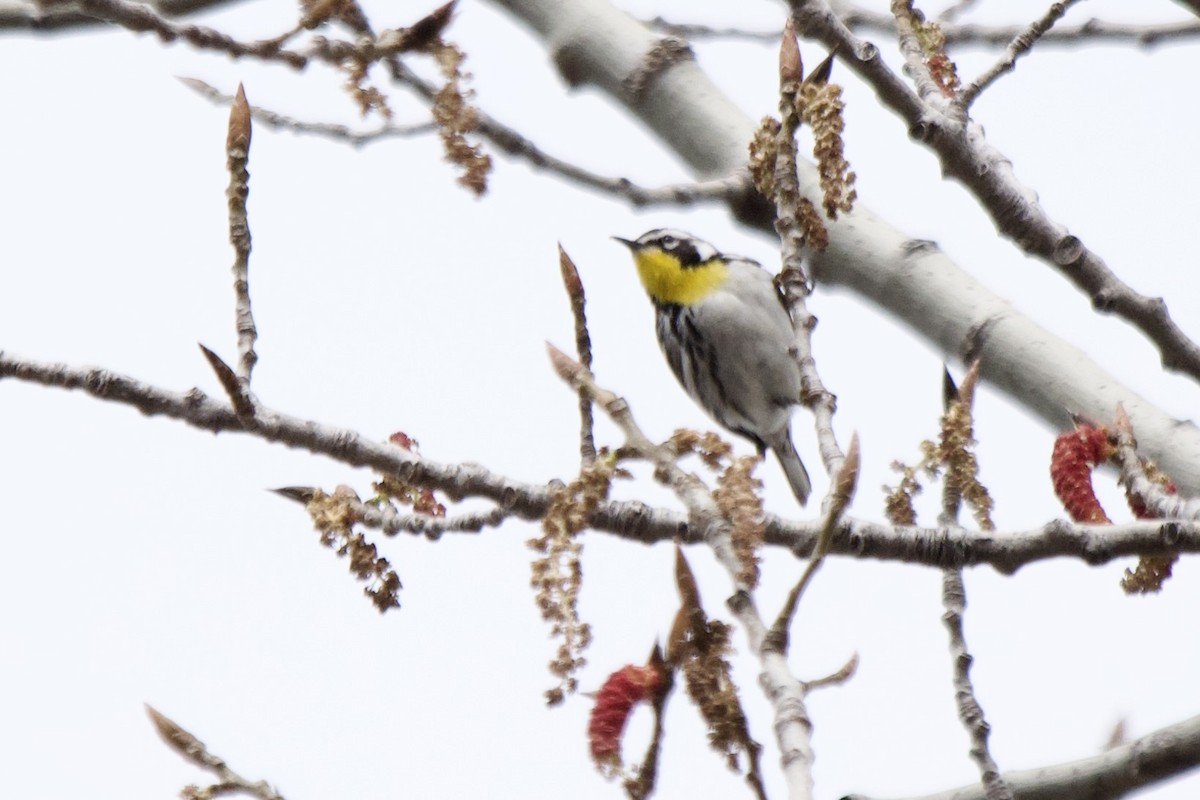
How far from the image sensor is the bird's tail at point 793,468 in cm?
733

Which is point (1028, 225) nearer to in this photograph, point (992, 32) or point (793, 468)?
point (992, 32)

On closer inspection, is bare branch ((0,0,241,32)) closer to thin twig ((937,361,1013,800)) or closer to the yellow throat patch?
thin twig ((937,361,1013,800))

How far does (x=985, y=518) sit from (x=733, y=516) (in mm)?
502

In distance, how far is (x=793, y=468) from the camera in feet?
24.5

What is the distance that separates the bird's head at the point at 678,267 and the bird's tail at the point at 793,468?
1100 mm

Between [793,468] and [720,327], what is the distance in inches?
53.5

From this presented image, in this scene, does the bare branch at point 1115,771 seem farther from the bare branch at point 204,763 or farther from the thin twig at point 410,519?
the bare branch at point 204,763

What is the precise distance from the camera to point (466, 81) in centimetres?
250

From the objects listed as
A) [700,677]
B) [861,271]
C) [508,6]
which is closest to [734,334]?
[508,6]

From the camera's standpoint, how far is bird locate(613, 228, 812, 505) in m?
6.38

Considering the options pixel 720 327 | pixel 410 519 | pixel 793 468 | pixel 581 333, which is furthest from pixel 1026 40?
pixel 793 468

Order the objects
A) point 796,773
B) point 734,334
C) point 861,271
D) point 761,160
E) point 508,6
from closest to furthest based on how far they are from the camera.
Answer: point 796,773 < point 761,160 < point 861,271 < point 508,6 < point 734,334

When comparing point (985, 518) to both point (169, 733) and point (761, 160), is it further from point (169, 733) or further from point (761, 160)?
point (169, 733)

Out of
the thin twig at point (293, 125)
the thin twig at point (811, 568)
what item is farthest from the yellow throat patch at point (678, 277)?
the thin twig at point (811, 568)
